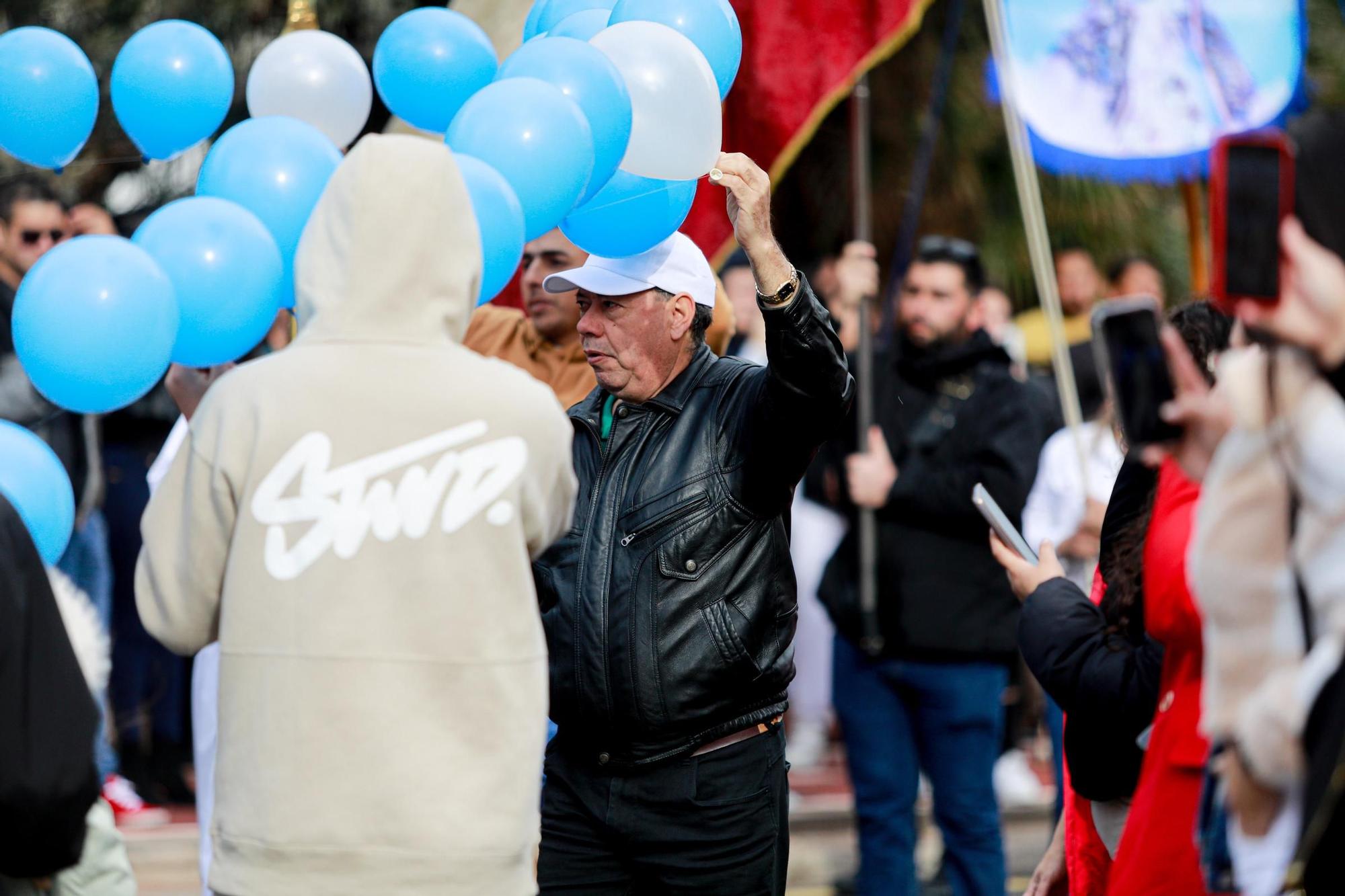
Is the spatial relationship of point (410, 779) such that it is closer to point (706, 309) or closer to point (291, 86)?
point (706, 309)

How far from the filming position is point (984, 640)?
5.32 metres

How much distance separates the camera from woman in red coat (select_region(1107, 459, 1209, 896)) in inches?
104

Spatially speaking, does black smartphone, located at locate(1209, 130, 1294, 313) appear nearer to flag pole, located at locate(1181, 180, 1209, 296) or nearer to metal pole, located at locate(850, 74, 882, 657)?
metal pole, located at locate(850, 74, 882, 657)

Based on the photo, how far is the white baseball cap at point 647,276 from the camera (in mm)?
3662

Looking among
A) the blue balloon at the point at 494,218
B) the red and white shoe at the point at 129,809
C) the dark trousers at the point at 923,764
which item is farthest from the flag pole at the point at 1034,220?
the red and white shoe at the point at 129,809

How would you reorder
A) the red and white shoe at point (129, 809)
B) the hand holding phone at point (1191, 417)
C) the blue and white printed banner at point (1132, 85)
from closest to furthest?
1. the hand holding phone at point (1191, 417)
2. the red and white shoe at point (129, 809)
3. the blue and white printed banner at point (1132, 85)

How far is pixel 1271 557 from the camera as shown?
7.06ft

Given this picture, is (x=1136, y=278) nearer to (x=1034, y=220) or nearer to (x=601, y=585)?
(x=1034, y=220)

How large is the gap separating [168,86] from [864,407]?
2.78 meters

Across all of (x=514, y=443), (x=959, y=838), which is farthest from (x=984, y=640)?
(x=514, y=443)

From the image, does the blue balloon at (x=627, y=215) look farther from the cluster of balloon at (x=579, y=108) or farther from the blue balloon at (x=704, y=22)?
the blue balloon at (x=704, y=22)

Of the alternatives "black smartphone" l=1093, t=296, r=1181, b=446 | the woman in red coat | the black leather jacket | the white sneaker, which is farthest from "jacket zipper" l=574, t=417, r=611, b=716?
the white sneaker

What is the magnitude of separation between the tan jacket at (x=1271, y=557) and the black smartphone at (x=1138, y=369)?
0.09m

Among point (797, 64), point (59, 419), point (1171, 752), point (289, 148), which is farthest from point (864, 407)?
point (1171, 752)
